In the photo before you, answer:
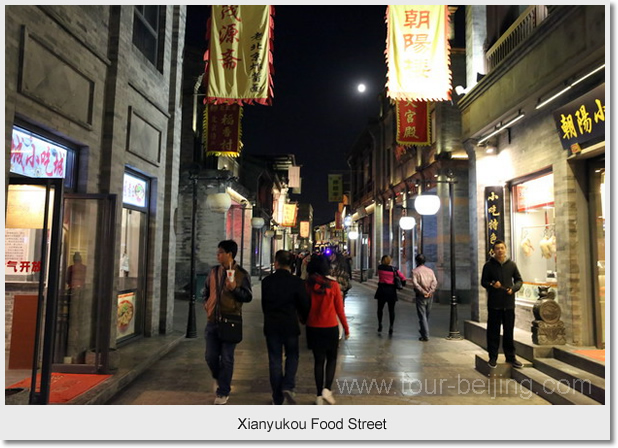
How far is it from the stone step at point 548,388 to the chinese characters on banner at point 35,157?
7.57m

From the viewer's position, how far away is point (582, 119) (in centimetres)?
635

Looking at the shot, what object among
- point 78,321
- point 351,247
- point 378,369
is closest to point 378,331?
point 378,369

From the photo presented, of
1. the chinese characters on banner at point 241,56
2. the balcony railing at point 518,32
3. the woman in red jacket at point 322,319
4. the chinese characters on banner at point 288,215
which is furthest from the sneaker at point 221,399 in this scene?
the chinese characters on banner at point 288,215

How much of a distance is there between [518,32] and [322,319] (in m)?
7.47

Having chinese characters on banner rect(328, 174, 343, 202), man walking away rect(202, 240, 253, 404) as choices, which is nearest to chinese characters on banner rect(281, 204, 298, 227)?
chinese characters on banner rect(328, 174, 343, 202)

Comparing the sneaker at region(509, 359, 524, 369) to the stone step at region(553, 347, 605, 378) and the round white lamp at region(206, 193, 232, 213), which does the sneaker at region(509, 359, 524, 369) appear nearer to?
the stone step at region(553, 347, 605, 378)

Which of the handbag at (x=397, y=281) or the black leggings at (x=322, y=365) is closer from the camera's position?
the black leggings at (x=322, y=365)

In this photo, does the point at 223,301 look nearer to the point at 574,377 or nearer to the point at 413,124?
the point at 574,377

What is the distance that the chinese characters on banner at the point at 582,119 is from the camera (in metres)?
5.95

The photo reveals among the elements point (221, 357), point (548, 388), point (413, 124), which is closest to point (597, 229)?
point (548, 388)

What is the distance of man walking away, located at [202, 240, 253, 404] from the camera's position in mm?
5125

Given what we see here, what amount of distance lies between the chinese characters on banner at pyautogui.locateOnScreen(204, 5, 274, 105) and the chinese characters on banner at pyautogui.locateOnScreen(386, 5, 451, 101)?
2.35 metres

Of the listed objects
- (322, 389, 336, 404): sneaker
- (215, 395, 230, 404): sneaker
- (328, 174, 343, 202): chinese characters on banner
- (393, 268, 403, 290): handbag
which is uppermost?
(328, 174, 343, 202): chinese characters on banner

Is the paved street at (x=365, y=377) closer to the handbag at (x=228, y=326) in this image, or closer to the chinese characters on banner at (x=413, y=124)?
the handbag at (x=228, y=326)
